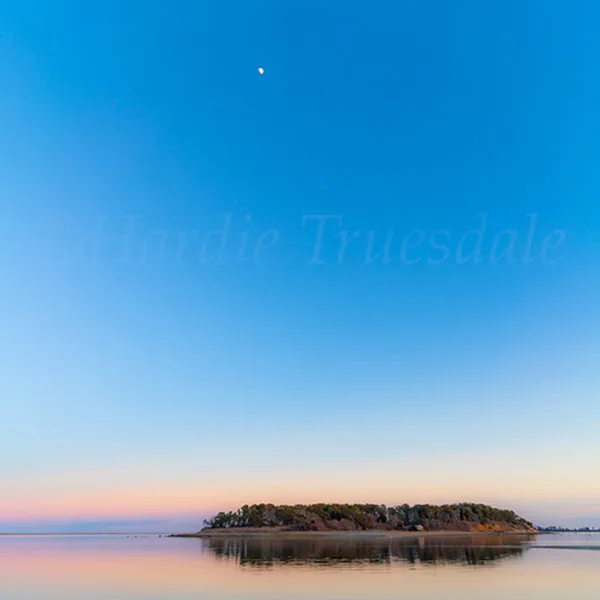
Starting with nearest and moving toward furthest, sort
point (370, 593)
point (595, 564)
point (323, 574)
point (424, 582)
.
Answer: point (370, 593), point (424, 582), point (323, 574), point (595, 564)

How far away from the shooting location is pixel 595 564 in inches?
2554

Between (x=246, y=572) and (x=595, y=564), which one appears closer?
(x=246, y=572)

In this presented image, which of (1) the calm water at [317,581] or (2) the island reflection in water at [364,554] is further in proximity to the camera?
(2) the island reflection in water at [364,554]

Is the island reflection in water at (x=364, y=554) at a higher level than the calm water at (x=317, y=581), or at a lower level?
higher

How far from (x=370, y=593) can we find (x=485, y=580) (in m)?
13.9

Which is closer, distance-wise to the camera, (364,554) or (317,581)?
(317,581)

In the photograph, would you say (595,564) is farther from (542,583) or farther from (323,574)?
(323,574)

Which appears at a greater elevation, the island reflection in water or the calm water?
the island reflection in water

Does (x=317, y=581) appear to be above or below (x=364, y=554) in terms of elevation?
below

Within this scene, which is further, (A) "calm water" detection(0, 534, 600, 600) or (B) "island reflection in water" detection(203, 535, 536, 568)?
(B) "island reflection in water" detection(203, 535, 536, 568)

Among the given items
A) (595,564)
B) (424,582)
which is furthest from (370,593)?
(595,564)

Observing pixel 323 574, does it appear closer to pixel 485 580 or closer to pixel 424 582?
pixel 424 582

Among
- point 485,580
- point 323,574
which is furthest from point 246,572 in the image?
point 485,580

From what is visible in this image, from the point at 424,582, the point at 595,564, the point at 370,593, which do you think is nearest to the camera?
the point at 370,593
